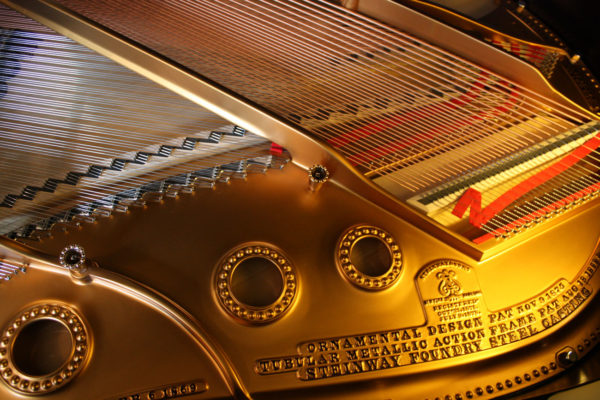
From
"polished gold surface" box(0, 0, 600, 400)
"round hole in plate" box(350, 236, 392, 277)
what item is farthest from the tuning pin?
"round hole in plate" box(350, 236, 392, 277)

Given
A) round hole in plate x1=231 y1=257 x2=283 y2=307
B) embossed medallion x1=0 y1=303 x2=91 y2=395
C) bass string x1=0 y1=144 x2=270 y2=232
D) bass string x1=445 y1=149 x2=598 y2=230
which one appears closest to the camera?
embossed medallion x1=0 y1=303 x2=91 y2=395

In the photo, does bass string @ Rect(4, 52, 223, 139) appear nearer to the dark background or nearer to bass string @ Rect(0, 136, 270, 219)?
bass string @ Rect(0, 136, 270, 219)

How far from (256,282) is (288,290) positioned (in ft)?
0.48

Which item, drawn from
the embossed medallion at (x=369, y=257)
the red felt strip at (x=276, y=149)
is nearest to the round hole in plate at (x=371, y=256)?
the embossed medallion at (x=369, y=257)

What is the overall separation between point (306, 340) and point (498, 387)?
88 cm

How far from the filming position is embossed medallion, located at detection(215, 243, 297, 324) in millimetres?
1847

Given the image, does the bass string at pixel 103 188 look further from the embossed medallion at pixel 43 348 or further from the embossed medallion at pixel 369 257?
the embossed medallion at pixel 369 257

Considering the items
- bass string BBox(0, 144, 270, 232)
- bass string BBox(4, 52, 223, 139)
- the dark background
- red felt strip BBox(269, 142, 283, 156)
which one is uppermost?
the dark background

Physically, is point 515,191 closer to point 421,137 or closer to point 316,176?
point 421,137

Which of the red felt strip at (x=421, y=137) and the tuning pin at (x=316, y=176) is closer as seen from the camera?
the tuning pin at (x=316, y=176)

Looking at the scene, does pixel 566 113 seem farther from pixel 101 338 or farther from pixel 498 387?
pixel 101 338

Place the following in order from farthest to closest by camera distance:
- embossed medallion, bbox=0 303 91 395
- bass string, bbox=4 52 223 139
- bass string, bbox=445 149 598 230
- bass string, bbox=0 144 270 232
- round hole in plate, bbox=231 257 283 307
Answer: bass string, bbox=445 149 598 230 < bass string, bbox=4 52 223 139 < bass string, bbox=0 144 270 232 < round hole in plate, bbox=231 257 283 307 < embossed medallion, bbox=0 303 91 395

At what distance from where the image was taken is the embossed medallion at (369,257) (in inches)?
77.8

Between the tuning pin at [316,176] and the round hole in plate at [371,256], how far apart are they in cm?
32
